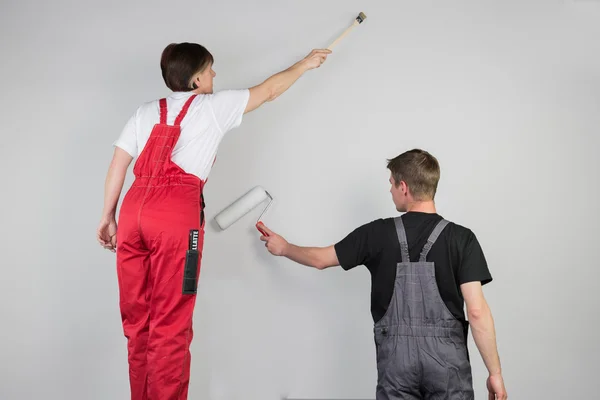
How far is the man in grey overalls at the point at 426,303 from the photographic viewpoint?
2.02m

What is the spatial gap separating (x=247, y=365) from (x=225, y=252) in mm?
503

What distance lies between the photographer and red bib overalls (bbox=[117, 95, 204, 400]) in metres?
2.11

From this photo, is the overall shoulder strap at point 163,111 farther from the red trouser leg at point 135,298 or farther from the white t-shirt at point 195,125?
the red trouser leg at point 135,298

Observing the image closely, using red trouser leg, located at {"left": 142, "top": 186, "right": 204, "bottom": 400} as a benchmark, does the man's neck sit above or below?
above

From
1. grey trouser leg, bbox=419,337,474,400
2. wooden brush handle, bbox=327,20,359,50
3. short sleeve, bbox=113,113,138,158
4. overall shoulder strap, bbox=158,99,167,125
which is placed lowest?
grey trouser leg, bbox=419,337,474,400

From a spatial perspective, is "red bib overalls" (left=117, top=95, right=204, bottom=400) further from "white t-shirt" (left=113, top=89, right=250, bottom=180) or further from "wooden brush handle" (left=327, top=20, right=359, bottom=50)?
"wooden brush handle" (left=327, top=20, right=359, bottom=50)

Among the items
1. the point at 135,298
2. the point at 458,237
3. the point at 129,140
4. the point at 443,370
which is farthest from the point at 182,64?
the point at 443,370

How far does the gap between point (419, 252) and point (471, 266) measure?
173 mm

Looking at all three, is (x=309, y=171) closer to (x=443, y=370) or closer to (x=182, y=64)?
(x=182, y=64)

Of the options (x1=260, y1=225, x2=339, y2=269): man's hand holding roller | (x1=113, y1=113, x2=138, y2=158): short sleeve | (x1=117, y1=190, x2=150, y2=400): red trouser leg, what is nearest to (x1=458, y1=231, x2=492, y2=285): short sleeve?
(x1=260, y1=225, x2=339, y2=269): man's hand holding roller

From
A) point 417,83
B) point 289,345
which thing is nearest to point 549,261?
point 417,83

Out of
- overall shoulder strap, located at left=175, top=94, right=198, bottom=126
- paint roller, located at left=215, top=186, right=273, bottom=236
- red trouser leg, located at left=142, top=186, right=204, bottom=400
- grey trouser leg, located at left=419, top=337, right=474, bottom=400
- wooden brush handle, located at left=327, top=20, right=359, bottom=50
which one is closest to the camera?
grey trouser leg, located at left=419, top=337, right=474, bottom=400

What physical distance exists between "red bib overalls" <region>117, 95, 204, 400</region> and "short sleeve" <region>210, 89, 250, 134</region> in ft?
0.39

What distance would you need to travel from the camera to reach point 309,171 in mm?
2848
